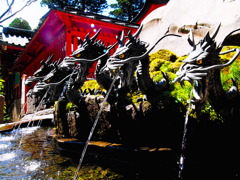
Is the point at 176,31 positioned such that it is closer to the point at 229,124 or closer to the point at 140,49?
the point at 140,49

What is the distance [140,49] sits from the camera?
4035 mm

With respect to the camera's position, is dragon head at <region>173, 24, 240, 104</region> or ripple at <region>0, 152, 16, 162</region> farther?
ripple at <region>0, 152, 16, 162</region>

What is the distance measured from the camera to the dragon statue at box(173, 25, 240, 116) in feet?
9.01

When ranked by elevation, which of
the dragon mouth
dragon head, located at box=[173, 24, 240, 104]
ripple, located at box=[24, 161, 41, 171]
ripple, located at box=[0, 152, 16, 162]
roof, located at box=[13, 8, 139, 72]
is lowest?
ripple, located at box=[0, 152, 16, 162]

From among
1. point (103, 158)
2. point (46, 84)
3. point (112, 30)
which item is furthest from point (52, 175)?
point (112, 30)

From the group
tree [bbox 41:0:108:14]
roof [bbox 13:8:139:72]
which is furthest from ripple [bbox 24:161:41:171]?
tree [bbox 41:0:108:14]

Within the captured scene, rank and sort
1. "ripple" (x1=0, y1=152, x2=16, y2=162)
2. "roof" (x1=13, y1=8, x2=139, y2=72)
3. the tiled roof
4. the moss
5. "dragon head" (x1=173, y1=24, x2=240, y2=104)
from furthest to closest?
the tiled roof < "roof" (x1=13, y1=8, x2=139, y2=72) < the moss < "ripple" (x1=0, y1=152, x2=16, y2=162) < "dragon head" (x1=173, y1=24, x2=240, y2=104)

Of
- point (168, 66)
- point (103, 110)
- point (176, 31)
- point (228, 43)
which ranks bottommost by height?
point (103, 110)

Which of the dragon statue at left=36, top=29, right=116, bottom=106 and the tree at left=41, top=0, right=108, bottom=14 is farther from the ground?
the tree at left=41, top=0, right=108, bottom=14

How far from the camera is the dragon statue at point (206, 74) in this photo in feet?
9.01

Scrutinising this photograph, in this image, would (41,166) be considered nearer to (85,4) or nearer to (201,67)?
(201,67)

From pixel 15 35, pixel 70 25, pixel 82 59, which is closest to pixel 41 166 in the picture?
pixel 82 59

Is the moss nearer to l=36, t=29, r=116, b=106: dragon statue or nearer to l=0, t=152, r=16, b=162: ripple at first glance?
l=36, t=29, r=116, b=106: dragon statue

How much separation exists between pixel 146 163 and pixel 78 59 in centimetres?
267
